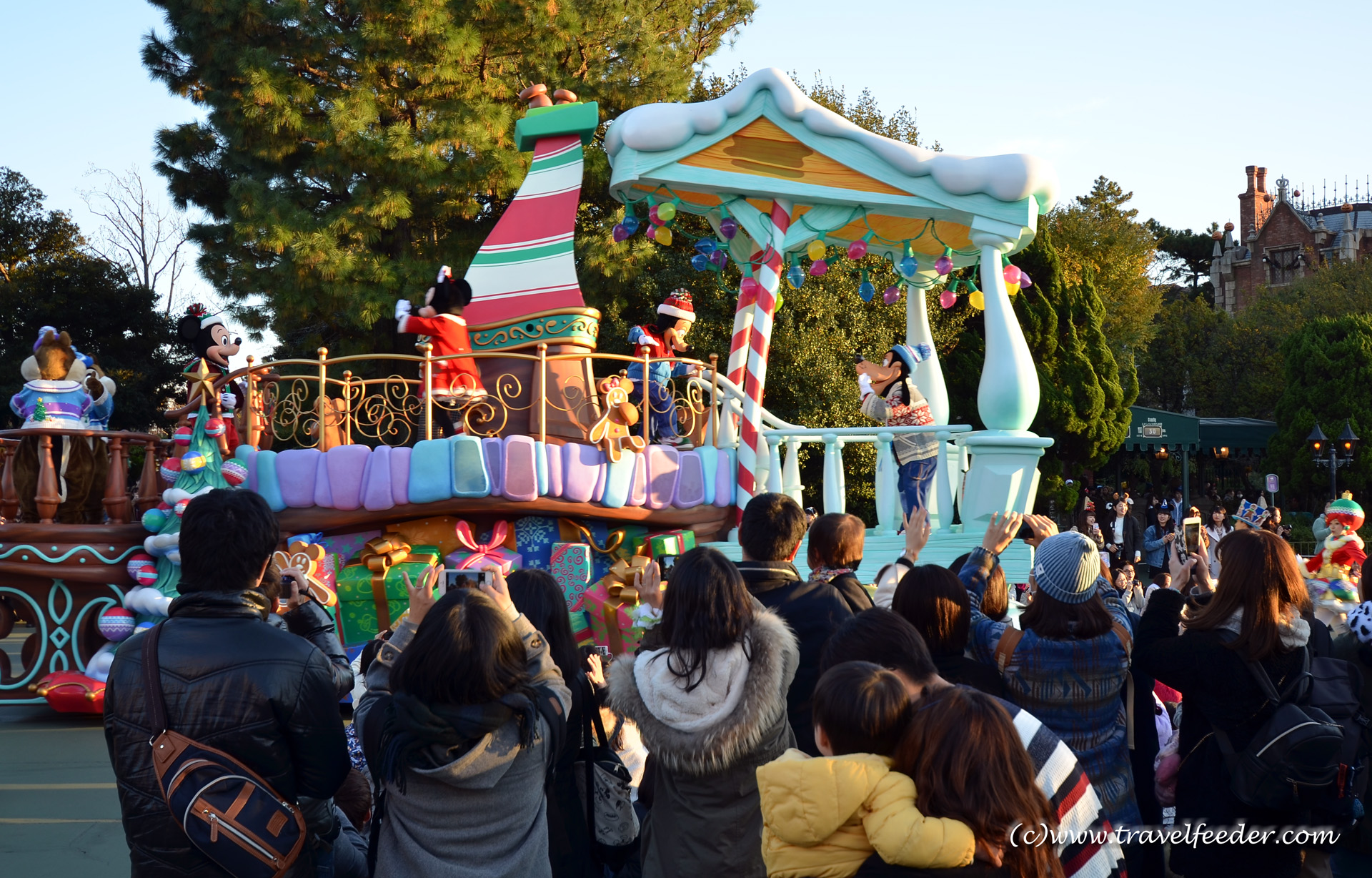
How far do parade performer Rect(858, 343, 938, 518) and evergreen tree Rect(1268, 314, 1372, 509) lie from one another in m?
21.1

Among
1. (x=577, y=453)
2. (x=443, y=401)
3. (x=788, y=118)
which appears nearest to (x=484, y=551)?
(x=577, y=453)

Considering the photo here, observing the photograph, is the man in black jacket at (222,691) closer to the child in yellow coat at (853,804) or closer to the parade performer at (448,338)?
the child in yellow coat at (853,804)

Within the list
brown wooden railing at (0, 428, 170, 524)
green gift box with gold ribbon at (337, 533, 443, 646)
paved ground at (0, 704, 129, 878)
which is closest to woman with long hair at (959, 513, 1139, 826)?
paved ground at (0, 704, 129, 878)

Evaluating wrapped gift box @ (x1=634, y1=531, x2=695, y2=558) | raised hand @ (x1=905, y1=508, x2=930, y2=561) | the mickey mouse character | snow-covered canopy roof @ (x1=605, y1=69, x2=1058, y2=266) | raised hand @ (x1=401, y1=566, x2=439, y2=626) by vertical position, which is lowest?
wrapped gift box @ (x1=634, y1=531, x2=695, y2=558)

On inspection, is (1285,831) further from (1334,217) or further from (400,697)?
(1334,217)

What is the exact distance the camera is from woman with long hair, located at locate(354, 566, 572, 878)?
8.60 ft

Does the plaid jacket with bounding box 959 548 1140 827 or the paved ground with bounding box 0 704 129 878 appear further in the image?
the paved ground with bounding box 0 704 129 878

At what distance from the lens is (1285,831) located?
3174 millimetres

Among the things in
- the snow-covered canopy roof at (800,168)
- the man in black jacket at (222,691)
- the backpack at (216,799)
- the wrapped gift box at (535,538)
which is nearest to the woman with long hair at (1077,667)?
the man in black jacket at (222,691)

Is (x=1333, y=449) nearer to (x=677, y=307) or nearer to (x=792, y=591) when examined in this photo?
(x=677, y=307)

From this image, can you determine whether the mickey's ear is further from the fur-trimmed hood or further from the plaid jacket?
the plaid jacket

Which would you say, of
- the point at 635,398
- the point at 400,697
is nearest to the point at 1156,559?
the point at 635,398

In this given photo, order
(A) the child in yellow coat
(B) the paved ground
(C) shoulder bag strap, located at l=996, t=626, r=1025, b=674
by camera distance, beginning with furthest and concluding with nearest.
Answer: (B) the paved ground, (C) shoulder bag strap, located at l=996, t=626, r=1025, b=674, (A) the child in yellow coat

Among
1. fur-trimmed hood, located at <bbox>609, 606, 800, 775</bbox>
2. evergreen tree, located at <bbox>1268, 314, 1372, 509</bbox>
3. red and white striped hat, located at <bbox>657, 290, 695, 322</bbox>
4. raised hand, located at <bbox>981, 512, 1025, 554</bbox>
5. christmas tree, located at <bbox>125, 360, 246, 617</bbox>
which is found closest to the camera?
fur-trimmed hood, located at <bbox>609, 606, 800, 775</bbox>
